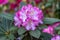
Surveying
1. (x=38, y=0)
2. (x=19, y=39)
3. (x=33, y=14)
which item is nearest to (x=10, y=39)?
(x=19, y=39)

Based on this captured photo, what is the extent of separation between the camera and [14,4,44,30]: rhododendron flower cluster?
1311 millimetres

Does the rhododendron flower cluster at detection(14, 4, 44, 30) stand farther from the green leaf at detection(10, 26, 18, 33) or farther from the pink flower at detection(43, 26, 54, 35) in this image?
the pink flower at detection(43, 26, 54, 35)

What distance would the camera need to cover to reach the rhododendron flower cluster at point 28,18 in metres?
1.31

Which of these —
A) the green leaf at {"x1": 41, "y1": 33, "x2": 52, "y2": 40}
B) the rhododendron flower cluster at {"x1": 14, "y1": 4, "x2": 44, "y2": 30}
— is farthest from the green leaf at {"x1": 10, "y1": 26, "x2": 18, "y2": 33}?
the green leaf at {"x1": 41, "y1": 33, "x2": 52, "y2": 40}

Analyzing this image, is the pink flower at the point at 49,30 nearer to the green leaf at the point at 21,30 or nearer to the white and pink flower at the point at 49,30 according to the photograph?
the white and pink flower at the point at 49,30

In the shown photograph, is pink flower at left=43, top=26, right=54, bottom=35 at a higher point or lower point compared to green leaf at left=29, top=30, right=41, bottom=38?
lower

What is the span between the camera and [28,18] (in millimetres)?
1309

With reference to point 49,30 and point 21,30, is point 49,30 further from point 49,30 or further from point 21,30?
point 21,30

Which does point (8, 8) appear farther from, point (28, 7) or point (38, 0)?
point (28, 7)

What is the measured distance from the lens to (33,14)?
1.32m

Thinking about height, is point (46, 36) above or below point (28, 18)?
below

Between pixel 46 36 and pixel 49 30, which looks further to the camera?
pixel 49 30

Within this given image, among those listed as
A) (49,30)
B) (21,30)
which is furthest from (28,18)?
(49,30)

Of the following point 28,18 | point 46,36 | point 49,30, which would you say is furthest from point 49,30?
point 28,18
